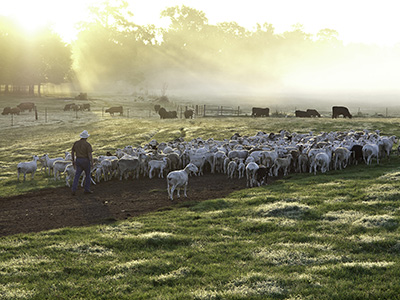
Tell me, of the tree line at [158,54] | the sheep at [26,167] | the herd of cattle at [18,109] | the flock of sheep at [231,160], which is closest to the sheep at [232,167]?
the flock of sheep at [231,160]

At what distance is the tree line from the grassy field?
86.4 metres

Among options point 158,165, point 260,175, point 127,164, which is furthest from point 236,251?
point 127,164

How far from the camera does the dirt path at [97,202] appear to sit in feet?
47.5

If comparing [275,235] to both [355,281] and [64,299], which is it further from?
[64,299]

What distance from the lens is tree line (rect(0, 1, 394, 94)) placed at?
324ft

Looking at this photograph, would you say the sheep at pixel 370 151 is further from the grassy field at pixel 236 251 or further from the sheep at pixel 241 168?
the sheep at pixel 241 168

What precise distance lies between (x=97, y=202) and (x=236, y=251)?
818 cm

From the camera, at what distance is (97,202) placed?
17359mm

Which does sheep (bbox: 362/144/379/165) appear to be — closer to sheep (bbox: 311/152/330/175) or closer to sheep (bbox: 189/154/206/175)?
sheep (bbox: 311/152/330/175)

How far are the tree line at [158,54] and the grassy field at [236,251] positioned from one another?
8642 centimetres

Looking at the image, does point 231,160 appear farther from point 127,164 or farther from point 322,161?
point 127,164

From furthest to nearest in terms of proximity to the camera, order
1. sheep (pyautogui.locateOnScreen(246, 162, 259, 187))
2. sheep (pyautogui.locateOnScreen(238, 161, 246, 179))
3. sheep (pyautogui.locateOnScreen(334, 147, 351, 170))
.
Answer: sheep (pyautogui.locateOnScreen(334, 147, 351, 170))
sheep (pyautogui.locateOnScreen(238, 161, 246, 179))
sheep (pyautogui.locateOnScreen(246, 162, 259, 187))

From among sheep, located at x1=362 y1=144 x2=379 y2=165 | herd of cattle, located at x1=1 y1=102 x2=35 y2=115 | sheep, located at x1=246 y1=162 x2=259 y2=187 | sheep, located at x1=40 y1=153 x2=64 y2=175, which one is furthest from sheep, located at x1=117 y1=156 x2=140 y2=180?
herd of cattle, located at x1=1 y1=102 x2=35 y2=115

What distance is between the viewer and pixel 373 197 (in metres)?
15.2
